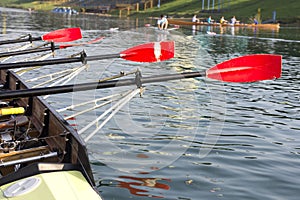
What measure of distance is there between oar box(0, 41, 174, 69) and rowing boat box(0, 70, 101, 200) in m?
0.97

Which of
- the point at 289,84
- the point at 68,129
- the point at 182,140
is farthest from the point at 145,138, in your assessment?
the point at 289,84

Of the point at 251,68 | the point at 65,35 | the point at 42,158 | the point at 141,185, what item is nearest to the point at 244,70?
the point at 251,68

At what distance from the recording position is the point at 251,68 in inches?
386

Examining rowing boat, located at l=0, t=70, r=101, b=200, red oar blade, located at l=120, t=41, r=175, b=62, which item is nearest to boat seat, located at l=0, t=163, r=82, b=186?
rowing boat, located at l=0, t=70, r=101, b=200

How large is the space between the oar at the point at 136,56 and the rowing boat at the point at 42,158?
97 centimetres

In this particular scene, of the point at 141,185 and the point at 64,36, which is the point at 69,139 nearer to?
the point at 141,185

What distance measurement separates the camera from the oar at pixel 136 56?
35.5 feet

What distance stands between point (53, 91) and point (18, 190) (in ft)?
7.04

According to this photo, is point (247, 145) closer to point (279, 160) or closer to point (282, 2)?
point (279, 160)

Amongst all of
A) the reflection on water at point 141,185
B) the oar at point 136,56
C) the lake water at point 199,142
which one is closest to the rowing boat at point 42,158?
the oar at point 136,56

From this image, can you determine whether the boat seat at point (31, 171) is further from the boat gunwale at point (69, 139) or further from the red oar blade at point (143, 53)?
the red oar blade at point (143, 53)

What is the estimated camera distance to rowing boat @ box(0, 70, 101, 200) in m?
6.64

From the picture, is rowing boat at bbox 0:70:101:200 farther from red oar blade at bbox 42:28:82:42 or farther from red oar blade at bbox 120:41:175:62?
red oar blade at bbox 42:28:82:42

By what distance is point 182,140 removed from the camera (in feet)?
42.4
